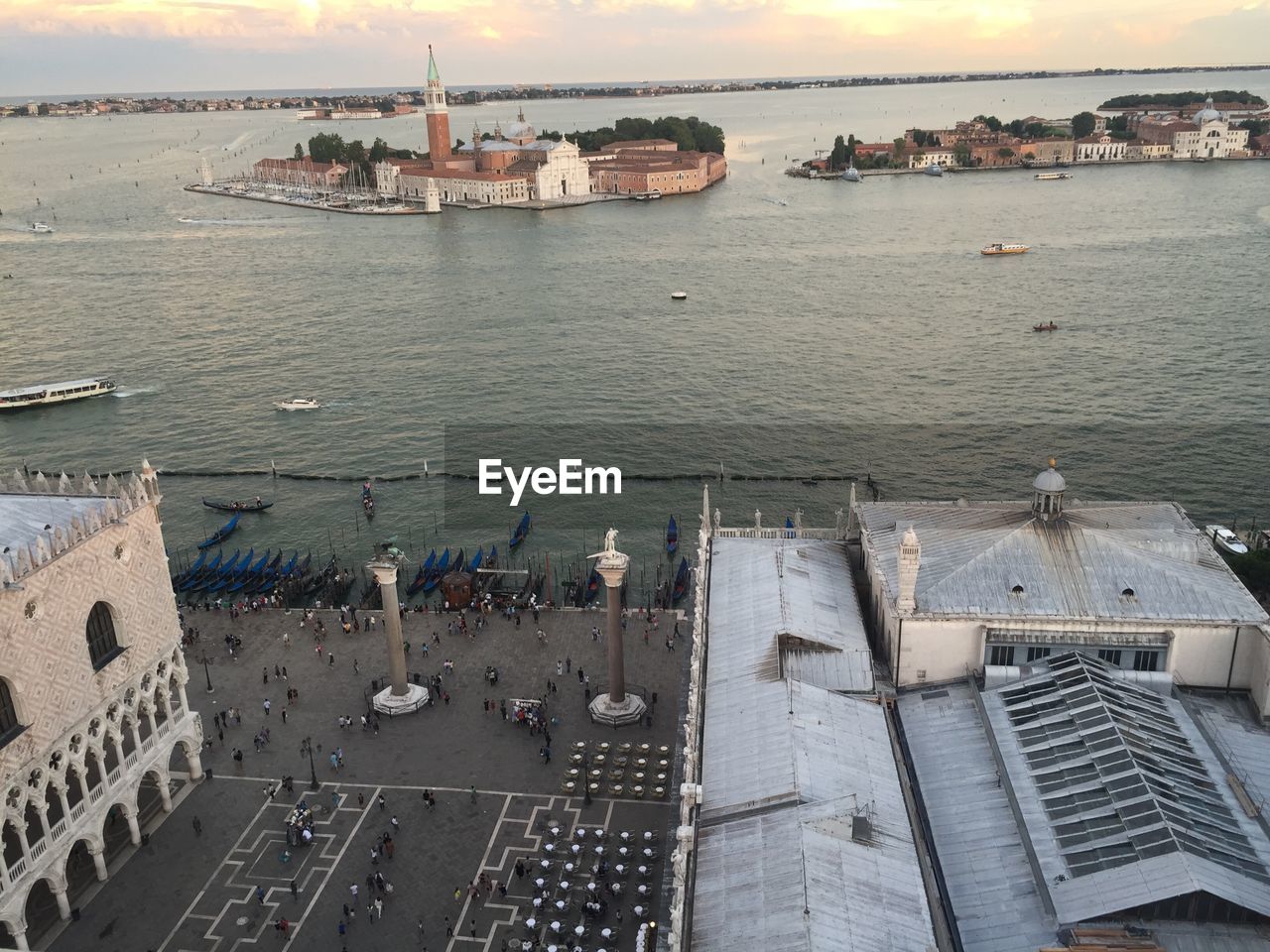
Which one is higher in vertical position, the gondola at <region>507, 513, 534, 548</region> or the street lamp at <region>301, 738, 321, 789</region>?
the street lamp at <region>301, 738, 321, 789</region>

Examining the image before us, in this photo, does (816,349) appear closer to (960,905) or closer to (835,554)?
(835,554)

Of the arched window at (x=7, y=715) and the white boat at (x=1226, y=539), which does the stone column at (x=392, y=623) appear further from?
the white boat at (x=1226, y=539)

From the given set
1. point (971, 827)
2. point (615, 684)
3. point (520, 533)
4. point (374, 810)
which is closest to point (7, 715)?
point (374, 810)

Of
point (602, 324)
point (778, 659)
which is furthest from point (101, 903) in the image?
point (602, 324)

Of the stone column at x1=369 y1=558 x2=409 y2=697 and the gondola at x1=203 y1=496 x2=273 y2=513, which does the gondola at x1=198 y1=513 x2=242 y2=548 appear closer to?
the gondola at x1=203 y1=496 x2=273 y2=513

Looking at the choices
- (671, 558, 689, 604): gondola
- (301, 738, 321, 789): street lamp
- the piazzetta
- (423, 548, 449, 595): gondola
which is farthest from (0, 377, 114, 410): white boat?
(301, 738, 321, 789): street lamp

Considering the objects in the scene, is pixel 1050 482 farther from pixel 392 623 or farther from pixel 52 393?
pixel 52 393

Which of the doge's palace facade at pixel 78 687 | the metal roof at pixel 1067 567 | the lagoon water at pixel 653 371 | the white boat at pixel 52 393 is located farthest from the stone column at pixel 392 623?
the white boat at pixel 52 393
